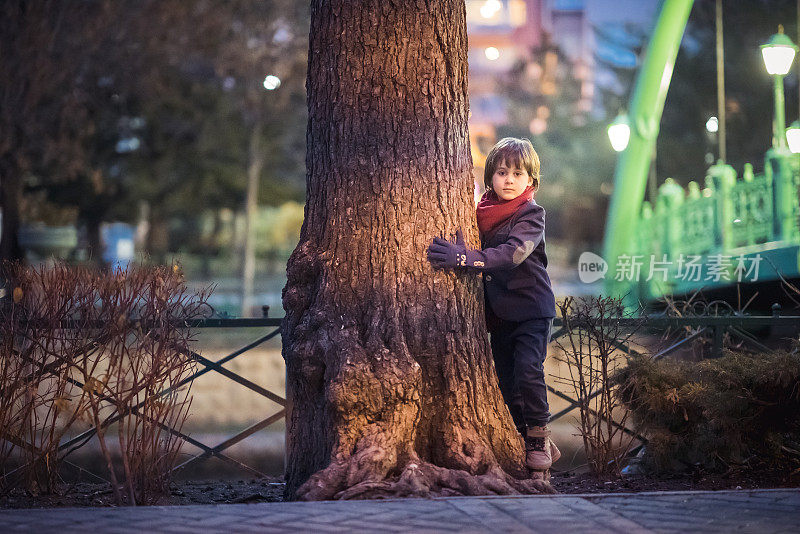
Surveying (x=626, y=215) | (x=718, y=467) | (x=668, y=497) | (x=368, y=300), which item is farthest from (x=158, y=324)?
(x=626, y=215)

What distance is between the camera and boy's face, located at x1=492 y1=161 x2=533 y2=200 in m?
4.97

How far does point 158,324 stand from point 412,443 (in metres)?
1.42

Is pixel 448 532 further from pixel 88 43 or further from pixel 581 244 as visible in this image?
pixel 581 244

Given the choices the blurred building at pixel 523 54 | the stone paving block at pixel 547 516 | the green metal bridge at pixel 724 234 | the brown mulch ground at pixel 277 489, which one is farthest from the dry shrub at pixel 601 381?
the blurred building at pixel 523 54

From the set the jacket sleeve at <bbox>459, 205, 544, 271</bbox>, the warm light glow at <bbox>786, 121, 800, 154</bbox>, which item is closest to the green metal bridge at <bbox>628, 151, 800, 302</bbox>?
the warm light glow at <bbox>786, 121, 800, 154</bbox>

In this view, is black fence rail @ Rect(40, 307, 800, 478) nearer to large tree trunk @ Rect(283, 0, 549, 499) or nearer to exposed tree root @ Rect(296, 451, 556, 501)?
large tree trunk @ Rect(283, 0, 549, 499)

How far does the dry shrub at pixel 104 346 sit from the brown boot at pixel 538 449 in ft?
5.81

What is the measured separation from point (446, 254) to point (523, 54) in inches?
675

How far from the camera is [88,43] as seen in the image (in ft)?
61.9

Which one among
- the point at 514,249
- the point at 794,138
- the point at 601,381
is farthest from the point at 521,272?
the point at 794,138

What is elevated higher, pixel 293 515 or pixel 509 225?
pixel 509 225

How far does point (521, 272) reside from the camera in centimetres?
496

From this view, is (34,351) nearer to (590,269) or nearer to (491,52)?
(590,269)

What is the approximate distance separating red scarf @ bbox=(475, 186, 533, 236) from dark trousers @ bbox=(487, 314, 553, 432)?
1.64 feet
